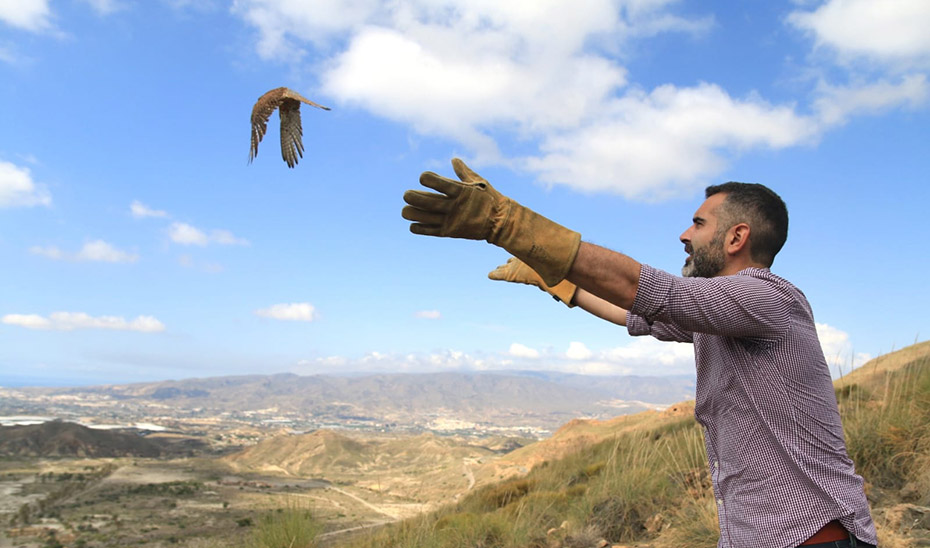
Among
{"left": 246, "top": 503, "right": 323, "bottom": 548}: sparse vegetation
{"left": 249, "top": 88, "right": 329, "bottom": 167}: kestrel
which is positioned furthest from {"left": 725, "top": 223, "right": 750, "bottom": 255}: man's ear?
{"left": 246, "top": 503, "right": 323, "bottom": 548}: sparse vegetation

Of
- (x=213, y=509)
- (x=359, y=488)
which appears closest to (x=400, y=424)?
(x=359, y=488)

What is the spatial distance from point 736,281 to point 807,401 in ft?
1.76

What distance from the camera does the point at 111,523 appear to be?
1153 inches

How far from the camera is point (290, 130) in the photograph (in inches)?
168

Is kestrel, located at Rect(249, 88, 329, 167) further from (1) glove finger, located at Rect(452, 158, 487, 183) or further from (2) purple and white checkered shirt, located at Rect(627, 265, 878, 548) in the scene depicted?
(2) purple and white checkered shirt, located at Rect(627, 265, 878, 548)

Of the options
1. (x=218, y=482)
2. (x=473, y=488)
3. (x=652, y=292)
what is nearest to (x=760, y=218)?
(x=652, y=292)

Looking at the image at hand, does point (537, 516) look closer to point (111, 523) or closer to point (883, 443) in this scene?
point (883, 443)

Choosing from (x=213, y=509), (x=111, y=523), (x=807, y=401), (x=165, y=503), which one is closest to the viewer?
(x=807, y=401)

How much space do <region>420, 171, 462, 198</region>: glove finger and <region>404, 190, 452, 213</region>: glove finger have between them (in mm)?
23

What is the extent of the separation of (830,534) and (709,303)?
944 mm

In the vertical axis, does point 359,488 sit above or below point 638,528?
below

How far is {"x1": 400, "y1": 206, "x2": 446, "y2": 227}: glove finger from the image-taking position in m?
1.90

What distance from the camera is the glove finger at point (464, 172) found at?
6.41 ft

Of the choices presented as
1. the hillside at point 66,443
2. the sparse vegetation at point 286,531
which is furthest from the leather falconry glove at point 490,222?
the hillside at point 66,443
